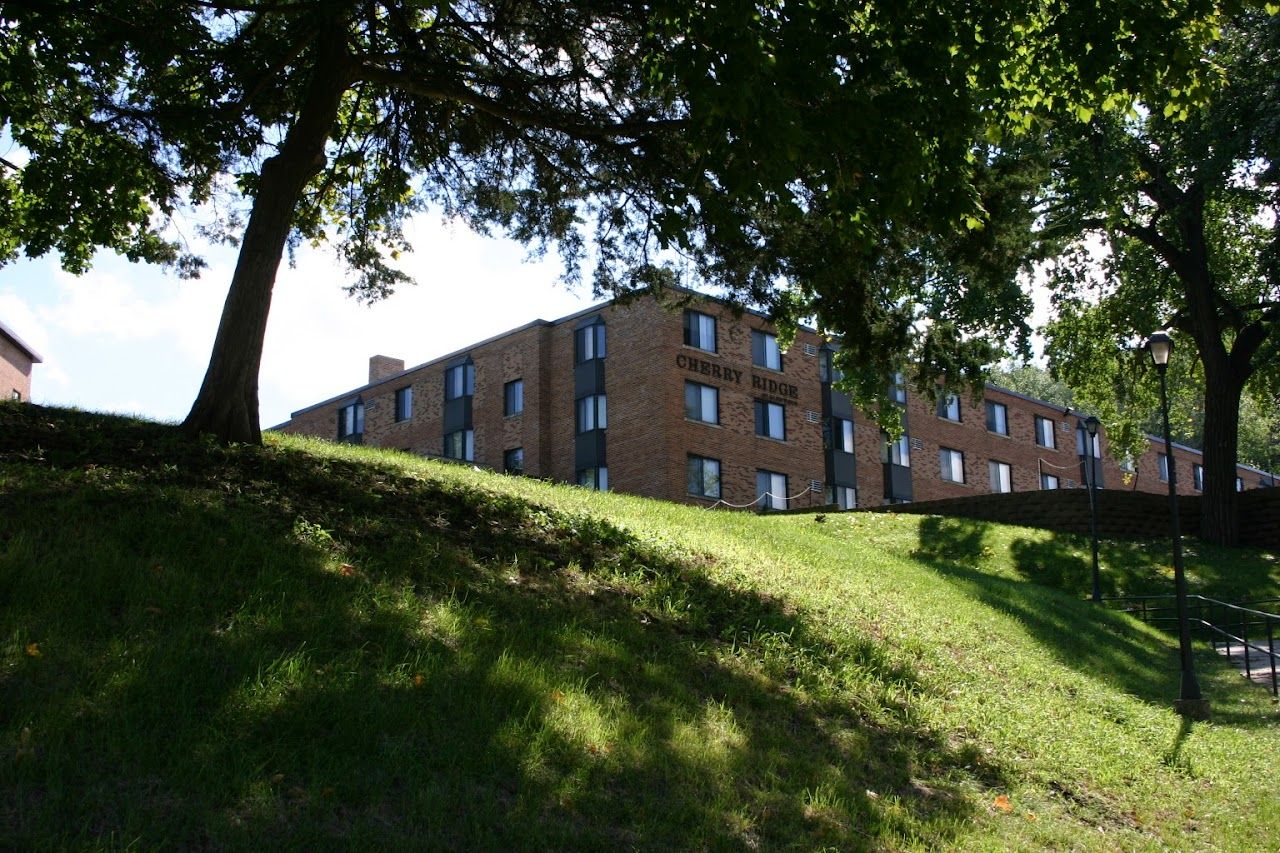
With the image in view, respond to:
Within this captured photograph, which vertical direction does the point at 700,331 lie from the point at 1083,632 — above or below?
above

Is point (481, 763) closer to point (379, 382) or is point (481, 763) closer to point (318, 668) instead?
point (318, 668)

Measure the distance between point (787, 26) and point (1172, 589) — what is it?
17693 millimetres

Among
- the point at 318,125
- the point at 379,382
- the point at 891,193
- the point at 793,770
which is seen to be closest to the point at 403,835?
the point at 793,770

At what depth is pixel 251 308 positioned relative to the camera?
38.8 ft

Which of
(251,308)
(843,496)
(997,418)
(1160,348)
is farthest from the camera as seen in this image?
(997,418)

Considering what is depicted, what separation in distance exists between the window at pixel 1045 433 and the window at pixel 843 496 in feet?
48.5

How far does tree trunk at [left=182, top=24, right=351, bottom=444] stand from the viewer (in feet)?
38.5

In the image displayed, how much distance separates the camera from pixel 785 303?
15797 millimetres

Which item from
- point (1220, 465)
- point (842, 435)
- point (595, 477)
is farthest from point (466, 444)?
point (1220, 465)

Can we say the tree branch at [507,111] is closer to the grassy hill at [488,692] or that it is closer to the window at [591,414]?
the grassy hill at [488,692]

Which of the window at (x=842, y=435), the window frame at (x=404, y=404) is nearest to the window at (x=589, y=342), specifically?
the window at (x=842, y=435)

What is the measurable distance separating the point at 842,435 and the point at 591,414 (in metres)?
10.3

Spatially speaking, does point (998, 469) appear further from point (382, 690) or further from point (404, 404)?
point (382, 690)

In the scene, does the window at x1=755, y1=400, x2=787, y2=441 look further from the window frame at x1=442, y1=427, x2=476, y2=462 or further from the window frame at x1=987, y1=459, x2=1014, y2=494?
the window frame at x1=987, y1=459, x2=1014, y2=494
